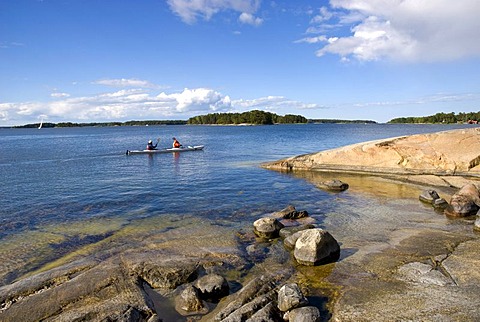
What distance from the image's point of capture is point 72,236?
1390 centimetres

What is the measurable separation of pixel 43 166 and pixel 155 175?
53.1 feet

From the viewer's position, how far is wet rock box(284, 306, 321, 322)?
23.6 feet

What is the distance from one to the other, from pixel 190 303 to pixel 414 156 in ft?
73.4

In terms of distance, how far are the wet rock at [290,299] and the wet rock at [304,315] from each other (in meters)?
0.19

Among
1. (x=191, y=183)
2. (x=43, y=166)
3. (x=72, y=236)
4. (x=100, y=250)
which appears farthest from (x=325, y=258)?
(x=43, y=166)

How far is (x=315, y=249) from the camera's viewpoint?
10375 millimetres

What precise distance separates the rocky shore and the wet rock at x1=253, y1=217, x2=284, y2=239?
1.6 inches

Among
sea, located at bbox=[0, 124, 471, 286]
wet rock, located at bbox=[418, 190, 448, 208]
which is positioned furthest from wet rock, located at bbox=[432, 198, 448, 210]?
sea, located at bbox=[0, 124, 471, 286]

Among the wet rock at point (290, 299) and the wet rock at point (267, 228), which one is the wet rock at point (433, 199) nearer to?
the wet rock at point (267, 228)

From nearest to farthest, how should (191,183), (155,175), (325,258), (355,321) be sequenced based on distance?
(355,321), (325,258), (191,183), (155,175)

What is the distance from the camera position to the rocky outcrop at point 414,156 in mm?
23062

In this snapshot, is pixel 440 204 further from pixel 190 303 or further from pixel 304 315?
pixel 190 303

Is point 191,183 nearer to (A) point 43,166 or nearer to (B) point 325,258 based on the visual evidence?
(B) point 325,258

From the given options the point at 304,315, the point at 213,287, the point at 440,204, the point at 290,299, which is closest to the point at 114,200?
the point at 213,287
